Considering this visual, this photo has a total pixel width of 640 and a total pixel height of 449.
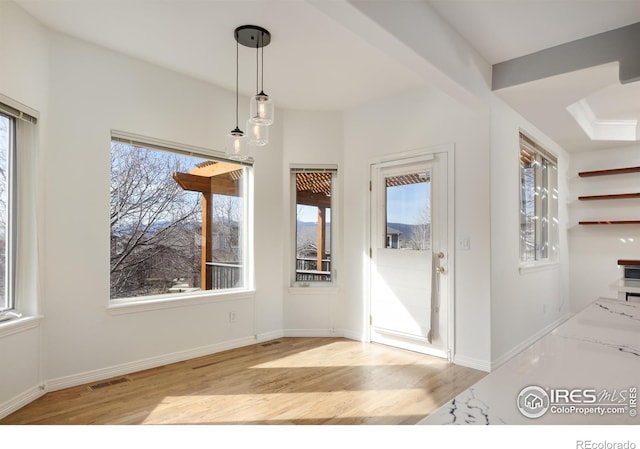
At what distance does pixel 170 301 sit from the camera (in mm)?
3602

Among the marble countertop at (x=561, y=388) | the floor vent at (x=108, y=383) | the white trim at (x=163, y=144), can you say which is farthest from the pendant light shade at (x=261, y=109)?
the floor vent at (x=108, y=383)

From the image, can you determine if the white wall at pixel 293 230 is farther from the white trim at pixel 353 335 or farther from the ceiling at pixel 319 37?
the ceiling at pixel 319 37

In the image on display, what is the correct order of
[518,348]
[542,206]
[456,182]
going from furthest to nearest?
[542,206], [518,348], [456,182]

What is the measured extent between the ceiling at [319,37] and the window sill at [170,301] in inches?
82.8

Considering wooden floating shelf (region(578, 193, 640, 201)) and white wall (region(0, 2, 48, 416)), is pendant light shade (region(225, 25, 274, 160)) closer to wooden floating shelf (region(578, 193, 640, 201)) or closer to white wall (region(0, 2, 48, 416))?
white wall (region(0, 2, 48, 416))

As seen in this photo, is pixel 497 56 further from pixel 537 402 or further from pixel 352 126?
pixel 537 402

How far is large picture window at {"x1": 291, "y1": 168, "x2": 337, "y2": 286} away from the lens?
15.5 ft

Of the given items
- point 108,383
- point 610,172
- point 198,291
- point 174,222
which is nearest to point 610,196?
point 610,172

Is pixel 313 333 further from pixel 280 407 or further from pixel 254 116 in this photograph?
pixel 254 116

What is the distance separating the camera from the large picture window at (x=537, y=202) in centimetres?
432

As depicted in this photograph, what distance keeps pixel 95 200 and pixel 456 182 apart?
3125 millimetres

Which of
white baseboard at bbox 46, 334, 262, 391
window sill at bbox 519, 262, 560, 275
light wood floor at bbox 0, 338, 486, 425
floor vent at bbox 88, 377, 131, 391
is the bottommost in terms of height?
light wood floor at bbox 0, 338, 486, 425

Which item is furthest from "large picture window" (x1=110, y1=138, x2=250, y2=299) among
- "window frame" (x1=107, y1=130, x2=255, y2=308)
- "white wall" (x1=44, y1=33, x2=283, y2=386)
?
"white wall" (x1=44, y1=33, x2=283, y2=386)

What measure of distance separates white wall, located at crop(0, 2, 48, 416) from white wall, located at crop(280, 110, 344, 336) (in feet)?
7.86
